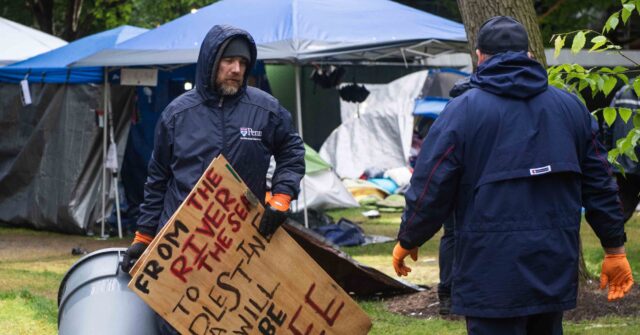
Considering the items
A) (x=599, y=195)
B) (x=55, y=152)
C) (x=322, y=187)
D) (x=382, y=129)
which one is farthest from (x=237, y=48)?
(x=382, y=129)

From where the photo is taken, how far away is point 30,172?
1530cm

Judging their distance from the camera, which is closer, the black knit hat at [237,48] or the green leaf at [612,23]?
the black knit hat at [237,48]

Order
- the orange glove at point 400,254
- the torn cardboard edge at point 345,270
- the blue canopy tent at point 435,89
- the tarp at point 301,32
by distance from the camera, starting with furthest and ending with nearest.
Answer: the blue canopy tent at point 435,89 < the tarp at point 301,32 < the torn cardboard edge at point 345,270 < the orange glove at point 400,254

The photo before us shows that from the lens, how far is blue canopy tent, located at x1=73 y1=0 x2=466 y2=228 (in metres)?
12.3

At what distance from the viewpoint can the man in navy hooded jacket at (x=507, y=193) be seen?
416cm

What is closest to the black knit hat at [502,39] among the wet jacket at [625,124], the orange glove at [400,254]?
the orange glove at [400,254]

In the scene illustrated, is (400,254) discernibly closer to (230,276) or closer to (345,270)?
(230,276)

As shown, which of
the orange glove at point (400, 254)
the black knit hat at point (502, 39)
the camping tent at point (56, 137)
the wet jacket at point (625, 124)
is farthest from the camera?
the camping tent at point (56, 137)

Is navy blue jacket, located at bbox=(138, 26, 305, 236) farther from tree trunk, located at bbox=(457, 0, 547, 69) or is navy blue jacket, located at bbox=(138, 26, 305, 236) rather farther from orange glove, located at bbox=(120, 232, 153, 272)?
tree trunk, located at bbox=(457, 0, 547, 69)

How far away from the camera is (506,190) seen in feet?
13.7

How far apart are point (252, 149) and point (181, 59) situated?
7.50 metres

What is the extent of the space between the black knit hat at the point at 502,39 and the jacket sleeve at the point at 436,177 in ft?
0.90

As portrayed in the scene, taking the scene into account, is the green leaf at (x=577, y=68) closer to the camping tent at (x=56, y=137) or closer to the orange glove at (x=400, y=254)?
the orange glove at (x=400, y=254)

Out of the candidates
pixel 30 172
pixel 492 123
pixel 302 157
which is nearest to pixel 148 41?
pixel 30 172
